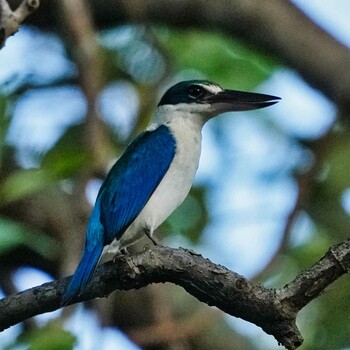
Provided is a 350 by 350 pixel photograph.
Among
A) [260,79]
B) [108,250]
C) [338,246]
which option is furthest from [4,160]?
[338,246]

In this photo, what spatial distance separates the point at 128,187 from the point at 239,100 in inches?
29.2

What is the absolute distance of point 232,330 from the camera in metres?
6.73

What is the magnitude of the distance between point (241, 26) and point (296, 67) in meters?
0.37

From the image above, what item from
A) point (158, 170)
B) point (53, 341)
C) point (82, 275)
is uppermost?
point (158, 170)

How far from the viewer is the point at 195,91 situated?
568 cm

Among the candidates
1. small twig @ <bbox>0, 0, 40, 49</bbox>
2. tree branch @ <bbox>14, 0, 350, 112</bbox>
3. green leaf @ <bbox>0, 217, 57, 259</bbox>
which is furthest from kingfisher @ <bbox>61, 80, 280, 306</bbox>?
small twig @ <bbox>0, 0, 40, 49</bbox>

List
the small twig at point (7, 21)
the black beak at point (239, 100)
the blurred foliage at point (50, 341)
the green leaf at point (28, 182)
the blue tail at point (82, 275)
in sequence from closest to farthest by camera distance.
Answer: the small twig at point (7, 21), the blue tail at point (82, 275), the blurred foliage at point (50, 341), the green leaf at point (28, 182), the black beak at point (239, 100)

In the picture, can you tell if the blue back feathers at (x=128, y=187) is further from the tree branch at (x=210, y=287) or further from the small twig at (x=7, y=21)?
the small twig at (x=7, y=21)

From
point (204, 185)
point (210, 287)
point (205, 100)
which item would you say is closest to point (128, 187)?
point (205, 100)

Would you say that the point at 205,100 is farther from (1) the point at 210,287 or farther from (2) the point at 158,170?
(1) the point at 210,287

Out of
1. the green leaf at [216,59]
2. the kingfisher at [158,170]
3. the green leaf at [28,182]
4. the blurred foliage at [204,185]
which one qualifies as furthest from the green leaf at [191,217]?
the green leaf at [28,182]

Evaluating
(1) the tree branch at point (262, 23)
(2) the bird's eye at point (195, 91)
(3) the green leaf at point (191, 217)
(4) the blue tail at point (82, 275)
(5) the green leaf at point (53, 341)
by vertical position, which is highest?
(1) the tree branch at point (262, 23)

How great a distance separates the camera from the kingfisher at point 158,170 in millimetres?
4922

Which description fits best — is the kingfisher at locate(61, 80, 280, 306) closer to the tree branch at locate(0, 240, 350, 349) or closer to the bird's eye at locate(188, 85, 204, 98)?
the bird's eye at locate(188, 85, 204, 98)
